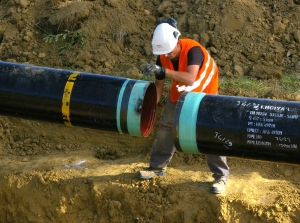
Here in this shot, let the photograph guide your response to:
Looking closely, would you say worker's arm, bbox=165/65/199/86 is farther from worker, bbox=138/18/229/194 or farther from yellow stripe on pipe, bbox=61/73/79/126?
yellow stripe on pipe, bbox=61/73/79/126

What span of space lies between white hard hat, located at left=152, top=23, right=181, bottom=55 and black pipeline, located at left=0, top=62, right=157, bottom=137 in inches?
24.0

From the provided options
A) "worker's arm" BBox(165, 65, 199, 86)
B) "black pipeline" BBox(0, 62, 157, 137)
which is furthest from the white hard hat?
"black pipeline" BBox(0, 62, 157, 137)

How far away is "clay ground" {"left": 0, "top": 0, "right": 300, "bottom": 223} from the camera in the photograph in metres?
6.46

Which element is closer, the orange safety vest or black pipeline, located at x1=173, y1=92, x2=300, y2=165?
black pipeline, located at x1=173, y1=92, x2=300, y2=165

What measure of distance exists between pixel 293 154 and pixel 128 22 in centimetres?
410

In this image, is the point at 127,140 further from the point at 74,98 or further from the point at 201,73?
the point at 74,98

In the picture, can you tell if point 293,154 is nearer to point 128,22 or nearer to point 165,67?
point 165,67

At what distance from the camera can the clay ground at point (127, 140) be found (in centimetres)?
646

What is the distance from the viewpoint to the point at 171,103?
6348mm

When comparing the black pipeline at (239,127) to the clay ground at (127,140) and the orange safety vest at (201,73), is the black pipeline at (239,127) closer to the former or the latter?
the orange safety vest at (201,73)

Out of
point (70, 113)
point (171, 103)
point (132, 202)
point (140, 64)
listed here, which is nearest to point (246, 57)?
point (140, 64)

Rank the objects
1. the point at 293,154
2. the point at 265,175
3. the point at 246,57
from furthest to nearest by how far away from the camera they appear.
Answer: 1. the point at 246,57
2. the point at 265,175
3. the point at 293,154

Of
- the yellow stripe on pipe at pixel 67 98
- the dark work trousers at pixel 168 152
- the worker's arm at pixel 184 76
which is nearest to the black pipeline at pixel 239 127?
the worker's arm at pixel 184 76

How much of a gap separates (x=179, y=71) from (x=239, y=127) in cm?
125
